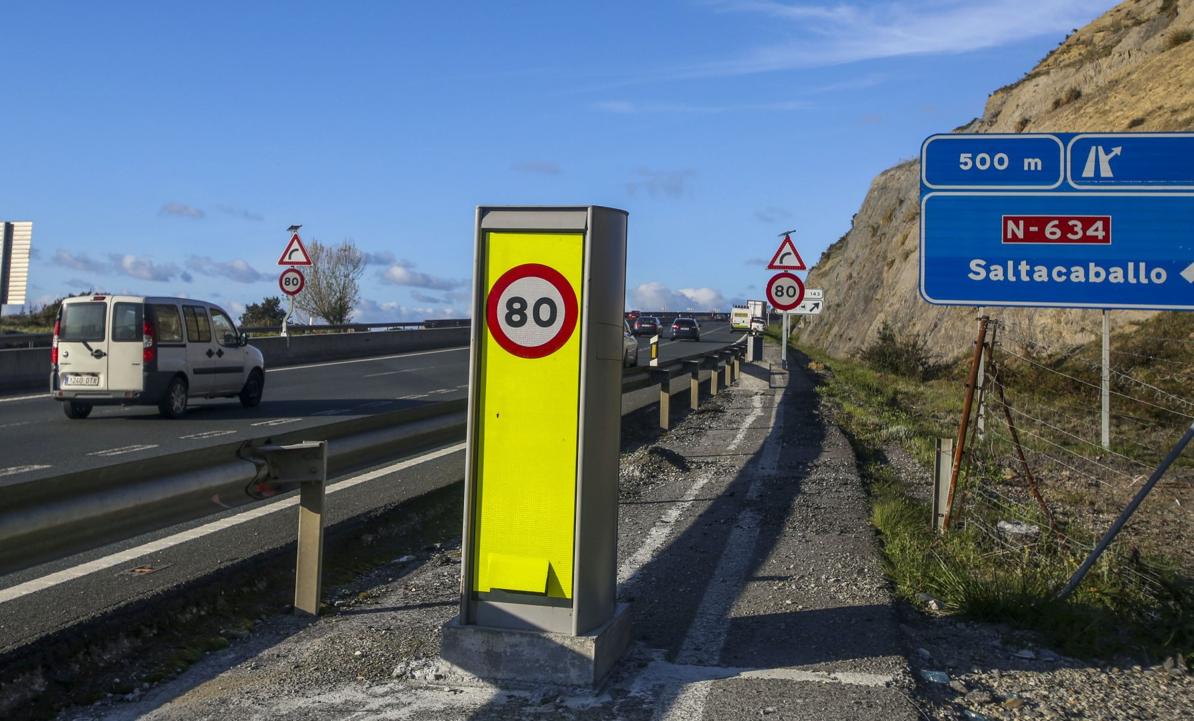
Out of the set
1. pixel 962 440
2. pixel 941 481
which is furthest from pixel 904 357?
pixel 962 440

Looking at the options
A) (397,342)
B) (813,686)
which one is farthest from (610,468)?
(397,342)

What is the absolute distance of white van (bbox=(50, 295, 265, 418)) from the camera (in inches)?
661

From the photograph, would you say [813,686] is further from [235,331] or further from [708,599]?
[235,331]

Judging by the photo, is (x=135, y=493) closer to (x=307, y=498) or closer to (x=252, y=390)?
(x=307, y=498)

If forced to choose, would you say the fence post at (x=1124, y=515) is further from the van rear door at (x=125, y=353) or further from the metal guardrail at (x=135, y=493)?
the van rear door at (x=125, y=353)

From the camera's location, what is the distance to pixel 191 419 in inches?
688

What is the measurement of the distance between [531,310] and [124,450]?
10.5 m

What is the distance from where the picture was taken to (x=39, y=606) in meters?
5.49

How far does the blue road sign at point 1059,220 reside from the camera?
6668 mm

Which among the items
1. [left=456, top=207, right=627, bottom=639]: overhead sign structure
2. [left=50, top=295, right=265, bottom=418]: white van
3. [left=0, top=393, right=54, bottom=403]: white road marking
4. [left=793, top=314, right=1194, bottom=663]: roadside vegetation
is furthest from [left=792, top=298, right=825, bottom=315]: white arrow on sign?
[left=456, top=207, right=627, bottom=639]: overhead sign structure

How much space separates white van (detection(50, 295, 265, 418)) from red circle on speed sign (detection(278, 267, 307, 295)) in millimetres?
12784

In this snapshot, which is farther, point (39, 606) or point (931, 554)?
point (931, 554)

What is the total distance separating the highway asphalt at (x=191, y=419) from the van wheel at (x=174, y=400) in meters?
0.16

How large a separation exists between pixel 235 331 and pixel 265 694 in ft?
52.1
